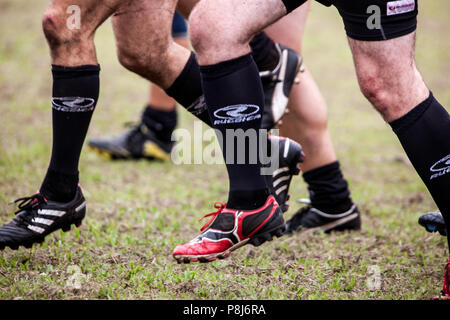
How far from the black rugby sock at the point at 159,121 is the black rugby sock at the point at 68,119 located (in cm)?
242

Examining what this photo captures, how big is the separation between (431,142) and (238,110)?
764 mm

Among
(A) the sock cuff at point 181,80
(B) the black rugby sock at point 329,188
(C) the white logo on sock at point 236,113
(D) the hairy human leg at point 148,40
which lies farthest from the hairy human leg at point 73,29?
(B) the black rugby sock at point 329,188

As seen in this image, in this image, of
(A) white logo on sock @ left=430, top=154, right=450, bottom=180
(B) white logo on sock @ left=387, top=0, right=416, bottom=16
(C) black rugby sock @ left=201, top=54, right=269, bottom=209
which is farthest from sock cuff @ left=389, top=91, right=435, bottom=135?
(C) black rugby sock @ left=201, top=54, right=269, bottom=209

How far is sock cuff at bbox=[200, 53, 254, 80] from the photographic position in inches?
86.3

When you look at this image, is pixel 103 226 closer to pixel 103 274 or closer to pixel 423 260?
pixel 103 274

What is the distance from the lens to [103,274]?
2.36 metres

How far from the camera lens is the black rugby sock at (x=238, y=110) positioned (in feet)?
7.22

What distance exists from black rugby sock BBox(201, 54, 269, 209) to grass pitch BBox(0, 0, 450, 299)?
1.33 ft

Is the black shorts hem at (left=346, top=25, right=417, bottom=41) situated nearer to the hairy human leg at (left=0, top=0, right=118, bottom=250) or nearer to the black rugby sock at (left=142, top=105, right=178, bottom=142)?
the hairy human leg at (left=0, top=0, right=118, bottom=250)

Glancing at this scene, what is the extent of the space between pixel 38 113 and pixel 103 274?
426 cm

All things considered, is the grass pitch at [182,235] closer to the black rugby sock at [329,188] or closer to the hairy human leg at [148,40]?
the black rugby sock at [329,188]

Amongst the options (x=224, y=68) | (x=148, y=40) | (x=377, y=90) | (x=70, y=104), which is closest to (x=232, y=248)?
(x=224, y=68)

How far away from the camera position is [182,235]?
3.05m

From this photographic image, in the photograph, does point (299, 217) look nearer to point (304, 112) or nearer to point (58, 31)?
point (304, 112)
